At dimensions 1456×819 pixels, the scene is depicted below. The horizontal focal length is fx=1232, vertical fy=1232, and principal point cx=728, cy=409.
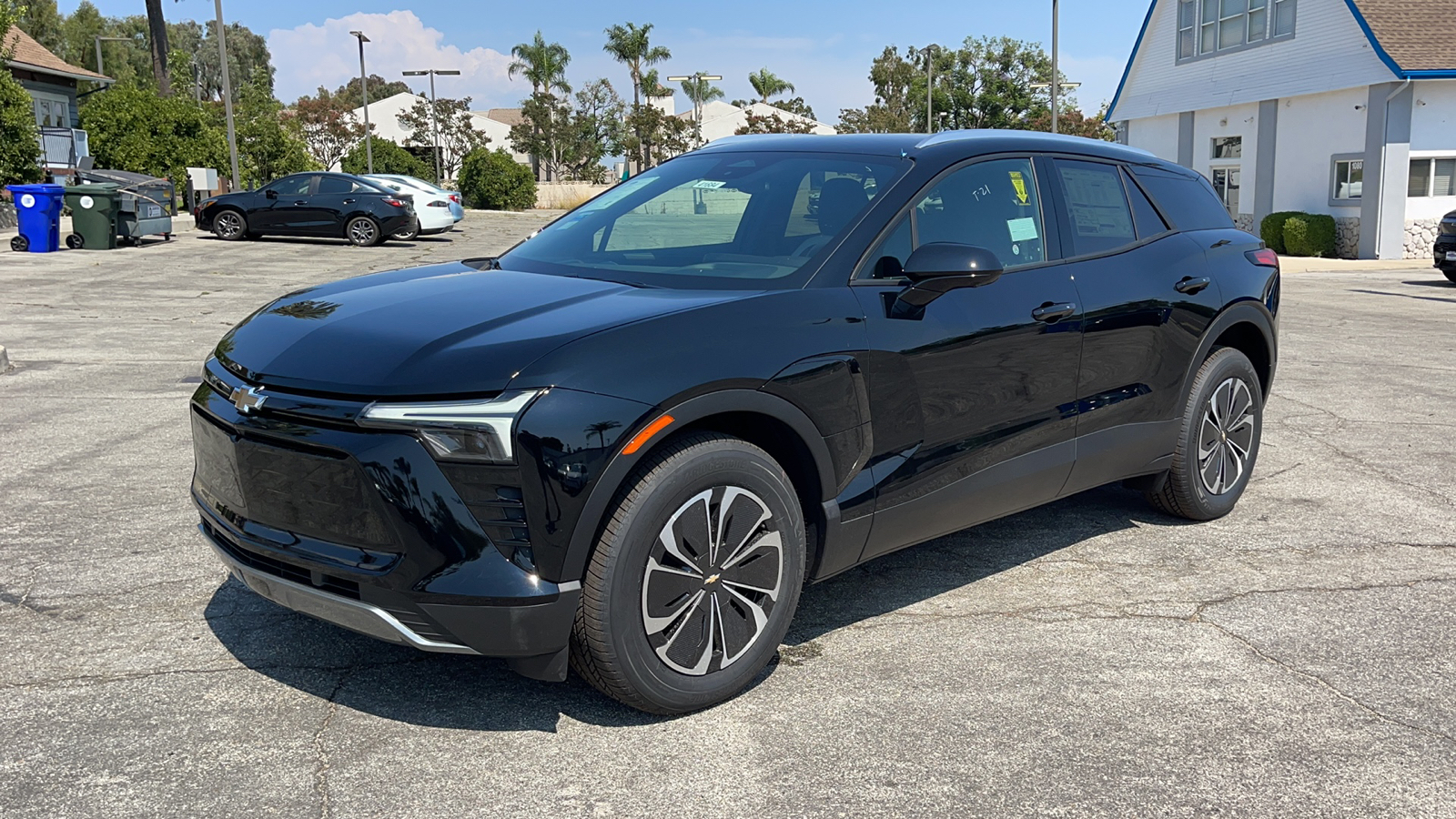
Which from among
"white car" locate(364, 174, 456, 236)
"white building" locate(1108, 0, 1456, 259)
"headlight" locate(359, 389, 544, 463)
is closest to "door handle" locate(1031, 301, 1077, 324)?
"headlight" locate(359, 389, 544, 463)

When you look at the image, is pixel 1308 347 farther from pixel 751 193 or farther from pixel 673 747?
pixel 673 747

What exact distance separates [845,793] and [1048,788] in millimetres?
541

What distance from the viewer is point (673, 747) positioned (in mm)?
3480

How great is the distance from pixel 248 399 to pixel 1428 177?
98.3 feet

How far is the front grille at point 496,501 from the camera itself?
317 cm

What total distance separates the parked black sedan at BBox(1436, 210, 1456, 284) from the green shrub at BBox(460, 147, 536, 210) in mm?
38780

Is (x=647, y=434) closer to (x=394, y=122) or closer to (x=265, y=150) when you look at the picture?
(x=265, y=150)

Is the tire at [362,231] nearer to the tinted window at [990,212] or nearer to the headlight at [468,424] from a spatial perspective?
the tinted window at [990,212]

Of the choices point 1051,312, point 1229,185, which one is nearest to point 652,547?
point 1051,312

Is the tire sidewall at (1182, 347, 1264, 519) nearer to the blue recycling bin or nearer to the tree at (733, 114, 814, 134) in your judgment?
the blue recycling bin

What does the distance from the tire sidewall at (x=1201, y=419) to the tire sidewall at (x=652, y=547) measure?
2.52 meters

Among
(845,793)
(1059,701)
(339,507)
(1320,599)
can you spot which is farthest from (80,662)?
(1320,599)

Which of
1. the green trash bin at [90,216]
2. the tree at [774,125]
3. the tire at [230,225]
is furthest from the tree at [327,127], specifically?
the green trash bin at [90,216]

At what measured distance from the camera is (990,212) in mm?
4652
